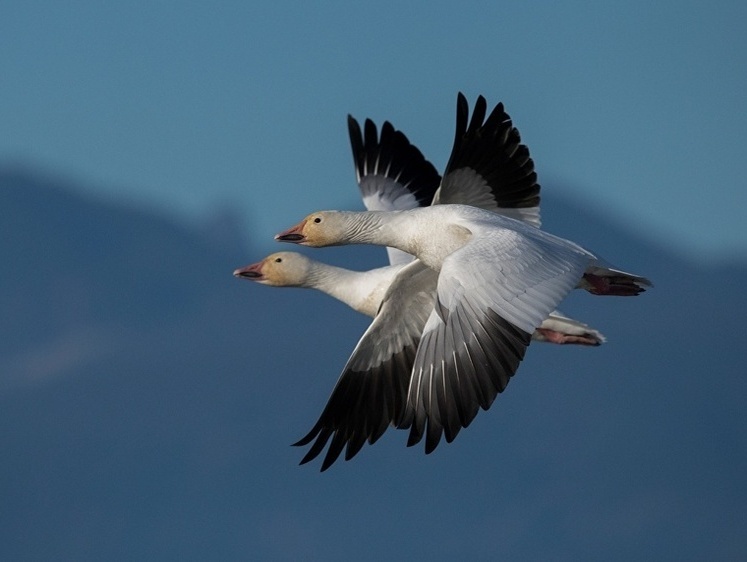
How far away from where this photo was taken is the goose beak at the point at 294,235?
325 inches

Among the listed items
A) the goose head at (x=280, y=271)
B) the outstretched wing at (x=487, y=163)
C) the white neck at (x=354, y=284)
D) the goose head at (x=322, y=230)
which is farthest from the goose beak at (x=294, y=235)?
the goose head at (x=280, y=271)

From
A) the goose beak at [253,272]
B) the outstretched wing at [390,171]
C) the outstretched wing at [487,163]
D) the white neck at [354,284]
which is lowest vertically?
the goose beak at [253,272]

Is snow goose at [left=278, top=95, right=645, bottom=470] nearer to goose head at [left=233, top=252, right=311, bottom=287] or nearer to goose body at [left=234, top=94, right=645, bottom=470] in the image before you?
goose body at [left=234, top=94, right=645, bottom=470]

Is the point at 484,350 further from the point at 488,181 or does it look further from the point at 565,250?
Answer: the point at 488,181

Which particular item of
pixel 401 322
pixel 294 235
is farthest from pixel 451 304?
pixel 294 235

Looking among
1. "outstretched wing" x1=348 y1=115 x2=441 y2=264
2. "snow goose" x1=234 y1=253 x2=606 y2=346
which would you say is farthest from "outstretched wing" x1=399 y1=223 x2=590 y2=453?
"outstretched wing" x1=348 y1=115 x2=441 y2=264

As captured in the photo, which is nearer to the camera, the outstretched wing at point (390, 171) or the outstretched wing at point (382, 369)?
the outstretched wing at point (382, 369)

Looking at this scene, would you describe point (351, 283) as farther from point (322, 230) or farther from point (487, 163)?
point (487, 163)

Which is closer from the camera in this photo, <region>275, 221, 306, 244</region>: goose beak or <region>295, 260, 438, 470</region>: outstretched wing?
<region>295, 260, 438, 470</region>: outstretched wing

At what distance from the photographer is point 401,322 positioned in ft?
27.0

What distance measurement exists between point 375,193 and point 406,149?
0.44 m

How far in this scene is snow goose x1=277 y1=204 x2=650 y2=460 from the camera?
649 centimetres

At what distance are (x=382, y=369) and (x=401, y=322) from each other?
0.30 m

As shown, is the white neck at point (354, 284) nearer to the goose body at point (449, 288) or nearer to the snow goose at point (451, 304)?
the goose body at point (449, 288)
